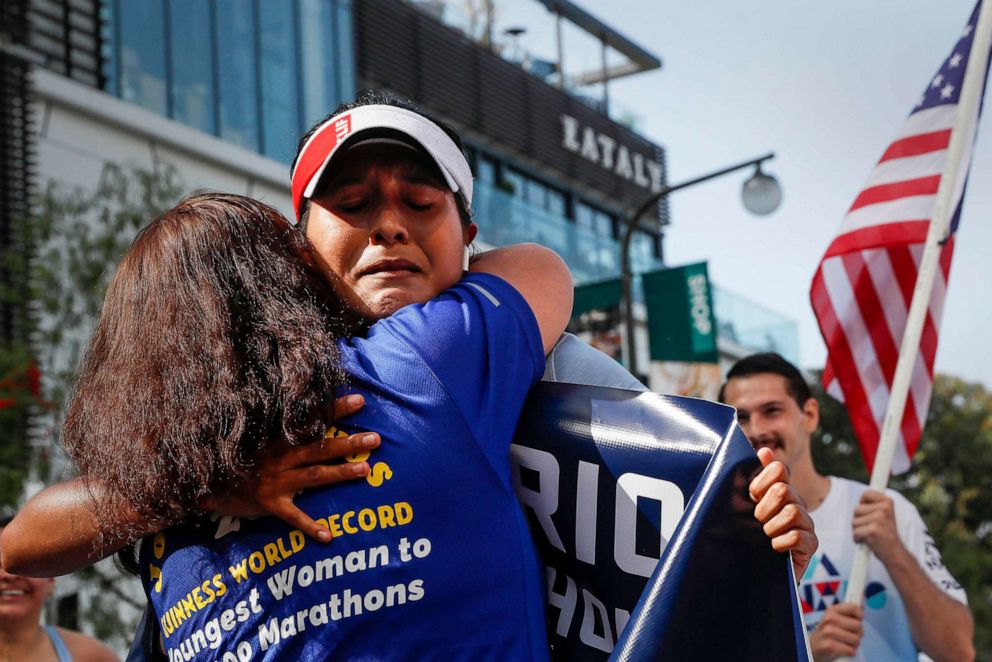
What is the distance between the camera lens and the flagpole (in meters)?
5.15

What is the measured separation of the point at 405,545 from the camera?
2.17 metres

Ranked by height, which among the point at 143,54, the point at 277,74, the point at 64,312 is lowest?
the point at 64,312

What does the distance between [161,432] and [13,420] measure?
441 inches

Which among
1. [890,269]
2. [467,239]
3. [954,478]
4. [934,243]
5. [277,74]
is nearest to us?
[467,239]

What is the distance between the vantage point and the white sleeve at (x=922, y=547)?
5.08 m

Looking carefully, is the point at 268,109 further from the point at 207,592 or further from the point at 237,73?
the point at 207,592

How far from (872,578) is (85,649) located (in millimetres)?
3597

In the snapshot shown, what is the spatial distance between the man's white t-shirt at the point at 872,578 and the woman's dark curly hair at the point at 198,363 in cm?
341

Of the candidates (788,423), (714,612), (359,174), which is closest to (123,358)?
(359,174)

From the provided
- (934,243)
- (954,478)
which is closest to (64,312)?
(934,243)

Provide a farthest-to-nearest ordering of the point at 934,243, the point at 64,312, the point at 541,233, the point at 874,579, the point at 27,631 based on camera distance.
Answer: the point at 541,233, the point at 64,312, the point at 27,631, the point at 934,243, the point at 874,579

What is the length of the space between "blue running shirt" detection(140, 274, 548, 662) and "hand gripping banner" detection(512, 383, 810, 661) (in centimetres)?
13

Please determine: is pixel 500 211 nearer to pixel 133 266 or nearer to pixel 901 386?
pixel 901 386

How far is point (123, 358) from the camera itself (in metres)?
2.31
